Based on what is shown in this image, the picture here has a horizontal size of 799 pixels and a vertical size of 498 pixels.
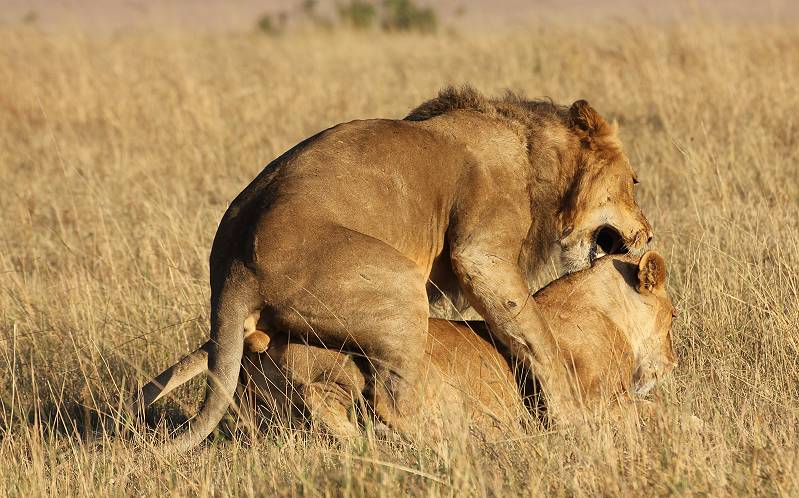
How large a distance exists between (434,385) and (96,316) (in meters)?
2.27

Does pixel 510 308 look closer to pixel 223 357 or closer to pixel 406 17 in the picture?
pixel 223 357

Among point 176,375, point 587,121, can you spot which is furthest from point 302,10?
point 176,375

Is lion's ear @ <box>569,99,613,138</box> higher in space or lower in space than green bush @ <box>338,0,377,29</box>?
higher

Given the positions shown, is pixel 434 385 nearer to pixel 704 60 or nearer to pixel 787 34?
pixel 704 60

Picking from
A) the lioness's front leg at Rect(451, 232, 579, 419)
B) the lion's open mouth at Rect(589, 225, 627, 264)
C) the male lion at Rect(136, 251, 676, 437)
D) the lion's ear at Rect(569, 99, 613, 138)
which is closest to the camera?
the male lion at Rect(136, 251, 676, 437)

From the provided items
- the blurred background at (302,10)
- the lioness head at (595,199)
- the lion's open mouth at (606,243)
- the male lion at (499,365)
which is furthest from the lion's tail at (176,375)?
the blurred background at (302,10)

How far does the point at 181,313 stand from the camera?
6066mm

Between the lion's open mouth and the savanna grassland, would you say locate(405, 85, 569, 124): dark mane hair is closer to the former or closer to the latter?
the lion's open mouth

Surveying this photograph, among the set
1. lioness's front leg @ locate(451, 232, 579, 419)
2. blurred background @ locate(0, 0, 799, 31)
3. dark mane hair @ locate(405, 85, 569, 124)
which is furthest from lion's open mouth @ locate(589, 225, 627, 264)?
blurred background @ locate(0, 0, 799, 31)

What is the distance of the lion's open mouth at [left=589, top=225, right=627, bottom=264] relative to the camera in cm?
532

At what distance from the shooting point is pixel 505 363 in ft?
15.8

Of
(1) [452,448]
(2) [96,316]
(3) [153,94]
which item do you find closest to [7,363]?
(2) [96,316]

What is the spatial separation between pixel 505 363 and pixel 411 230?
2.10ft

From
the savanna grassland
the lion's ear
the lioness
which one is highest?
the lion's ear
